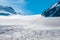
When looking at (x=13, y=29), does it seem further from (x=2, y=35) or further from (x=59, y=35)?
(x=59, y=35)

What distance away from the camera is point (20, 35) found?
5742mm

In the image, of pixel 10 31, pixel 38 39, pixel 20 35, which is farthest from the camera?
pixel 10 31

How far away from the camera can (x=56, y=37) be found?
5543 millimetres

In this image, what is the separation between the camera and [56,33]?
5.93 m

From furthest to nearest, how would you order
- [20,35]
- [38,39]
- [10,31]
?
[10,31], [20,35], [38,39]

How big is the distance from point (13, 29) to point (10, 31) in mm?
290

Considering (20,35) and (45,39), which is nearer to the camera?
(45,39)

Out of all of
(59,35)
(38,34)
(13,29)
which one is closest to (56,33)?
(59,35)

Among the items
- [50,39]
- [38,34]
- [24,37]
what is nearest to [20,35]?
[24,37]

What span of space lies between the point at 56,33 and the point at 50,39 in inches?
25.4

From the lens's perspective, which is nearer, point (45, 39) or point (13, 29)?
point (45, 39)

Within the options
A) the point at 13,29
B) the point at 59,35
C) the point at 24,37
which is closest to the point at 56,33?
the point at 59,35

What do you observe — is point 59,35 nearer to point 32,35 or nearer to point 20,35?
point 32,35

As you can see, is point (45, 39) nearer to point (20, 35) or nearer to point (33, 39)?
point (33, 39)
